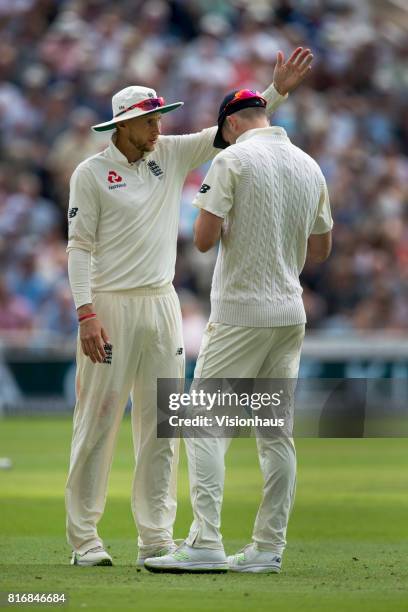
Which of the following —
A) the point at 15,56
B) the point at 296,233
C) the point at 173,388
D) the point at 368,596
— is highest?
the point at 15,56

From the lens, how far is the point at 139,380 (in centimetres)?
738

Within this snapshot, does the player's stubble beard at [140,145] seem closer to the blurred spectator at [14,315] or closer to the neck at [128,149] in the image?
the neck at [128,149]

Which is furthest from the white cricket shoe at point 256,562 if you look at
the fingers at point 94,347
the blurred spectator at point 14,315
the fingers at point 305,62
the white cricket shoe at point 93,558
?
the blurred spectator at point 14,315

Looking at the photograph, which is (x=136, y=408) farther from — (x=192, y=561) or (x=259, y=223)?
(x=259, y=223)

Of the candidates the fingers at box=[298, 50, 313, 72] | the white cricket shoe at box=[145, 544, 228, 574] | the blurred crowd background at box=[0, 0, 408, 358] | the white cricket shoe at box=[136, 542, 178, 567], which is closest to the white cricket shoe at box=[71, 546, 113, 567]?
the white cricket shoe at box=[136, 542, 178, 567]

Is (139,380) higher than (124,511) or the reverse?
higher

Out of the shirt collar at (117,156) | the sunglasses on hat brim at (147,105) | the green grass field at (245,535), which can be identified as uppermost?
the sunglasses on hat brim at (147,105)

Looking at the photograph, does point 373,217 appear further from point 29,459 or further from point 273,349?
point 273,349

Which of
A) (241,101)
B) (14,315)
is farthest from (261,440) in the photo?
(14,315)

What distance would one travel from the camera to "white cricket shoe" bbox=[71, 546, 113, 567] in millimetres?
7055

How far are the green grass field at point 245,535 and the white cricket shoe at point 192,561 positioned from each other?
0.26ft

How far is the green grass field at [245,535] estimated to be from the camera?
5.91 meters

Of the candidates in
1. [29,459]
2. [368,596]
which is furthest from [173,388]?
[29,459]

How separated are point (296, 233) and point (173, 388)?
3.49 feet
